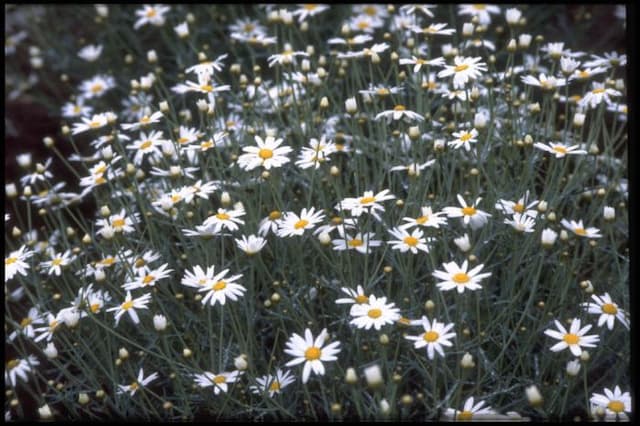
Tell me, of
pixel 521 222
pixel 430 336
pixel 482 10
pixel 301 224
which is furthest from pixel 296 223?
pixel 482 10

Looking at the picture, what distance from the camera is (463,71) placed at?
341 cm

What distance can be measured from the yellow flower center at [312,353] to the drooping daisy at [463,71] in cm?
144

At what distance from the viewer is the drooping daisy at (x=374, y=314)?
2.68 metres

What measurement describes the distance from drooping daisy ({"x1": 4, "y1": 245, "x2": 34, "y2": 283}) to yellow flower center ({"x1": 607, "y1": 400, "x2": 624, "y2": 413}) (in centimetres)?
245

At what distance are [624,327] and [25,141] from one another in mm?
5094

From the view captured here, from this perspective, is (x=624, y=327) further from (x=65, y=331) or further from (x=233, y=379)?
(x=65, y=331)

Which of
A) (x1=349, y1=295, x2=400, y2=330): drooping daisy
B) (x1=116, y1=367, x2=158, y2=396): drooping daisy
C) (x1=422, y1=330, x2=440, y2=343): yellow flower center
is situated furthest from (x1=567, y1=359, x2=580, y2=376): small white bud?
(x1=116, y1=367, x2=158, y2=396): drooping daisy

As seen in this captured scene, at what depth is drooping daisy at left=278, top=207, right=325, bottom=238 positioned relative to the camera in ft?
9.79

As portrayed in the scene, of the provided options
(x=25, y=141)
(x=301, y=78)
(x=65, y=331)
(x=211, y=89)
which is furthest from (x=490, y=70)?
(x=25, y=141)

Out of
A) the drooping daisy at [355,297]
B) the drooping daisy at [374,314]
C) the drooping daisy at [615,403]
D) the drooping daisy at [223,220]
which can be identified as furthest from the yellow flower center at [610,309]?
the drooping daisy at [223,220]

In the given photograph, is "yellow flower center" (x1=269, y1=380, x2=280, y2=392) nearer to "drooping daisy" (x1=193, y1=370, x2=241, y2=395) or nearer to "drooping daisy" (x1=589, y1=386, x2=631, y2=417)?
"drooping daisy" (x1=193, y1=370, x2=241, y2=395)

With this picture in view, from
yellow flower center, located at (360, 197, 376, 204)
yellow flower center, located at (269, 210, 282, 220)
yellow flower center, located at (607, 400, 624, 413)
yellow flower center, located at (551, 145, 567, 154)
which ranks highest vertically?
yellow flower center, located at (551, 145, 567, 154)

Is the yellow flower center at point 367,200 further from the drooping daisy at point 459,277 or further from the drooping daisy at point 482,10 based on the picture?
the drooping daisy at point 482,10

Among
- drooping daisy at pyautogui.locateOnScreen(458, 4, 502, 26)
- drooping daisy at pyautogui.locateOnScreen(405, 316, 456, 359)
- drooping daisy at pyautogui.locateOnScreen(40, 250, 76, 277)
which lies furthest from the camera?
drooping daisy at pyautogui.locateOnScreen(458, 4, 502, 26)
